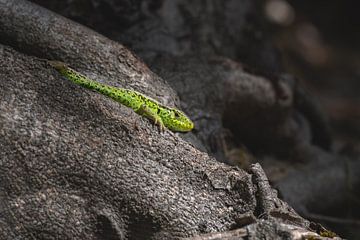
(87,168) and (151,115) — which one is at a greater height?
(151,115)

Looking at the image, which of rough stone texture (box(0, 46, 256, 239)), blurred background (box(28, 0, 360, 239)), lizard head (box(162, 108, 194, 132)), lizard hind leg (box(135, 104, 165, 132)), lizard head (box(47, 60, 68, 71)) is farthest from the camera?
blurred background (box(28, 0, 360, 239))

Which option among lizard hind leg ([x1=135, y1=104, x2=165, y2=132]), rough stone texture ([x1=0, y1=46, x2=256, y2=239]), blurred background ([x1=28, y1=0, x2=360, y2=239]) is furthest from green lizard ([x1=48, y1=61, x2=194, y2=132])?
blurred background ([x1=28, y1=0, x2=360, y2=239])

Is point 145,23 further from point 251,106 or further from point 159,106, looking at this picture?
point 159,106

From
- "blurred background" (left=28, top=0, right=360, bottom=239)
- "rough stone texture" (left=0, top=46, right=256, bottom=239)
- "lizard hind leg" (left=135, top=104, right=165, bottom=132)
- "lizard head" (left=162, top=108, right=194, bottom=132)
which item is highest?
"blurred background" (left=28, top=0, right=360, bottom=239)

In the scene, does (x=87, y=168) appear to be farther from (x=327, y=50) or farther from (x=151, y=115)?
(x=327, y=50)

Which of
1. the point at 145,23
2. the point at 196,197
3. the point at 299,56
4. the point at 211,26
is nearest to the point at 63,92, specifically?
the point at 196,197

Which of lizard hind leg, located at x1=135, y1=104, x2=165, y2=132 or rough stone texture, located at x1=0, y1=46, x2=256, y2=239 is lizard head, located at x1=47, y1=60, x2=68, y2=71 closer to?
rough stone texture, located at x1=0, y1=46, x2=256, y2=239

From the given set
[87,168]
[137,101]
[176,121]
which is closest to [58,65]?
[137,101]
